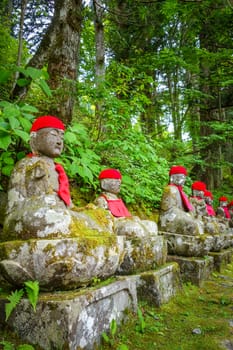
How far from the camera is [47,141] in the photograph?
2.62m

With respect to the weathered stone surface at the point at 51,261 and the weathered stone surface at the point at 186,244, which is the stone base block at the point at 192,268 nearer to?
the weathered stone surface at the point at 186,244

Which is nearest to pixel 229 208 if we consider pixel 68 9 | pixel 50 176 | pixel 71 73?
pixel 71 73

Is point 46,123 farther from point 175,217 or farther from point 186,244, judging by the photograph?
point 186,244

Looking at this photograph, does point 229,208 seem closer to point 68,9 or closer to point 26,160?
point 68,9

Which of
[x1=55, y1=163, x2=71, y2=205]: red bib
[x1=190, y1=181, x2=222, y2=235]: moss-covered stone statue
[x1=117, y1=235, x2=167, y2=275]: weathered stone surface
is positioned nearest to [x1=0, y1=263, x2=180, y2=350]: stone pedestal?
[x1=117, y1=235, x2=167, y2=275]: weathered stone surface

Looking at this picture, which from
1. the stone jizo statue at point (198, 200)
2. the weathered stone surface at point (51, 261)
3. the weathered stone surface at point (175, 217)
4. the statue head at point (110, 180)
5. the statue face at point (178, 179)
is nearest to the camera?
the weathered stone surface at point (51, 261)

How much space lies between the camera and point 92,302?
2.11 meters

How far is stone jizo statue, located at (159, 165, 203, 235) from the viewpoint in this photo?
4.35 meters

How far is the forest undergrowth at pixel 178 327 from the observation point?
89.7 inches

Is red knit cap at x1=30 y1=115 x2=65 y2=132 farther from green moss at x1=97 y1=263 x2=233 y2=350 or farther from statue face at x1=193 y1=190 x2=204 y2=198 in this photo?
statue face at x1=193 y1=190 x2=204 y2=198

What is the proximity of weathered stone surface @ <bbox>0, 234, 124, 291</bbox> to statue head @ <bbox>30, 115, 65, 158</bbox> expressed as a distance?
89 centimetres

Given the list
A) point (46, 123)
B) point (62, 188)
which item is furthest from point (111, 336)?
point (46, 123)

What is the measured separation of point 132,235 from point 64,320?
1.44 meters

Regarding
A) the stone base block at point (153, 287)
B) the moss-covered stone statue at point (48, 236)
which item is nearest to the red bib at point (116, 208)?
the stone base block at point (153, 287)
